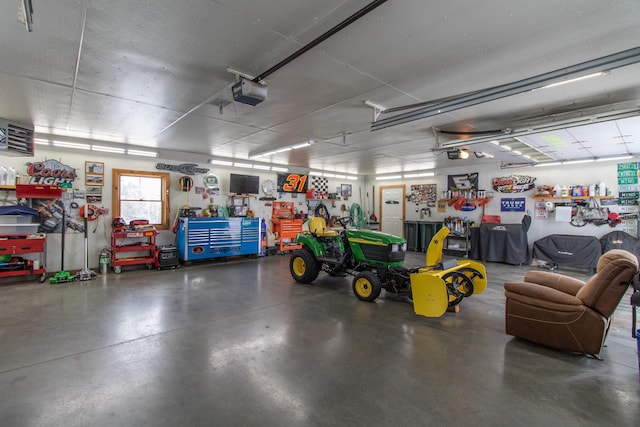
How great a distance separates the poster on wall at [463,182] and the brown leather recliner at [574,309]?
5861 mm

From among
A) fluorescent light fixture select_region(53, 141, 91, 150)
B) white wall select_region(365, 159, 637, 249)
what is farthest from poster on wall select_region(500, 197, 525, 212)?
fluorescent light fixture select_region(53, 141, 91, 150)

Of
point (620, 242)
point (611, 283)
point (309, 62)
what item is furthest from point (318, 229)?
point (620, 242)

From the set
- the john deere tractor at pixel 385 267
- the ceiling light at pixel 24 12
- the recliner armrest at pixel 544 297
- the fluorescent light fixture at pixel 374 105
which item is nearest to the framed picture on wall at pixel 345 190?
the john deere tractor at pixel 385 267

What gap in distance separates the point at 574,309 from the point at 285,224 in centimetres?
672

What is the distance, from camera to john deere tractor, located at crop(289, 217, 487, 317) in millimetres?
3461

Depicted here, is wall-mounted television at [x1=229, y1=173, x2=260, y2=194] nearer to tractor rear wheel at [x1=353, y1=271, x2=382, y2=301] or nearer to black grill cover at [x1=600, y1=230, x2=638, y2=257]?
tractor rear wheel at [x1=353, y1=271, x2=382, y2=301]

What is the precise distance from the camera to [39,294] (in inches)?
171

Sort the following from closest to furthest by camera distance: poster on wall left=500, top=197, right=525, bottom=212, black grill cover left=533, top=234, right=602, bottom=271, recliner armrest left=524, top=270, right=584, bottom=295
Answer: recliner armrest left=524, top=270, right=584, bottom=295, black grill cover left=533, top=234, right=602, bottom=271, poster on wall left=500, top=197, right=525, bottom=212

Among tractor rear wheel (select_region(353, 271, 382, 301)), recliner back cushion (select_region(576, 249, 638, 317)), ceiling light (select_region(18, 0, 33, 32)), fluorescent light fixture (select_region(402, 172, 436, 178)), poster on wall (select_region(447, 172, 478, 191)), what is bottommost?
tractor rear wheel (select_region(353, 271, 382, 301))

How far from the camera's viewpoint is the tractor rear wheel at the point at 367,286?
4071mm

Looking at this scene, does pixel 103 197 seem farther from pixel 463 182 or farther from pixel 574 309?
pixel 463 182

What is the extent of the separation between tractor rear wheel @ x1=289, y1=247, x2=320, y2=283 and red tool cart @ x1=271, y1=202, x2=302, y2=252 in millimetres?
3092

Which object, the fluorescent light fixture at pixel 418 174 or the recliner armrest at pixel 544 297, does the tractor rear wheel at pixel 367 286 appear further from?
the fluorescent light fixture at pixel 418 174

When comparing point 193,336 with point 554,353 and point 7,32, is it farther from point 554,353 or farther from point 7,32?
point 554,353
